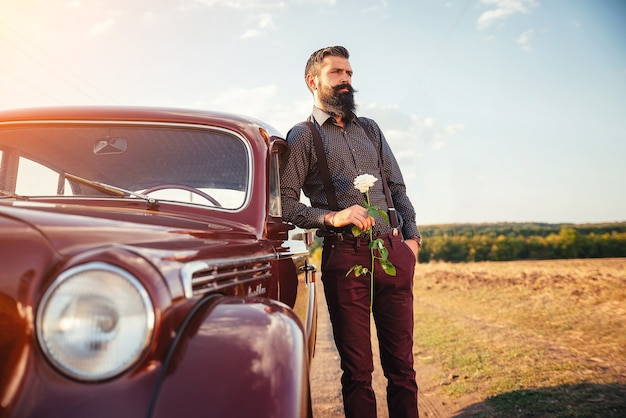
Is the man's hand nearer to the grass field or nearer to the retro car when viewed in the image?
the retro car

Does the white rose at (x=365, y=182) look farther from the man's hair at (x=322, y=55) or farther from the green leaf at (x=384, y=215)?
the man's hair at (x=322, y=55)

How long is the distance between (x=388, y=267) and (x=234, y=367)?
5.34 ft

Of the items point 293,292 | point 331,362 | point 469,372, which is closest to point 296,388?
point 293,292

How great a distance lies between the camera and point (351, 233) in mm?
3059

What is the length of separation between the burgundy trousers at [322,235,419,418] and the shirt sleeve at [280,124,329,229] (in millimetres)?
187

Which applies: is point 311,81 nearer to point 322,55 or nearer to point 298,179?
point 322,55

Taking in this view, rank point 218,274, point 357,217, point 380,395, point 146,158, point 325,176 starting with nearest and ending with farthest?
point 218,274, point 357,217, point 146,158, point 325,176, point 380,395

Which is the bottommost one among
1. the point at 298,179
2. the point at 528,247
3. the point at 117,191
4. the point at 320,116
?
the point at 528,247

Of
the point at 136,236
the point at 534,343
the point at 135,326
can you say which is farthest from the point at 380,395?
the point at 135,326

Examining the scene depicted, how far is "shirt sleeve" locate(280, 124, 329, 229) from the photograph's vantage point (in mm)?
3053

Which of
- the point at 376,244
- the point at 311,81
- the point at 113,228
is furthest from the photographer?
the point at 311,81

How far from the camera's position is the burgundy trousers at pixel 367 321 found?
9.69 feet

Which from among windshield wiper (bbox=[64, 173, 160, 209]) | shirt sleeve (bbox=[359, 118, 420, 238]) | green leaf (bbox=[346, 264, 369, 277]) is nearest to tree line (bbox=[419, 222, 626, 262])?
shirt sleeve (bbox=[359, 118, 420, 238])

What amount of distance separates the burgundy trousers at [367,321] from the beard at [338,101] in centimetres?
79
